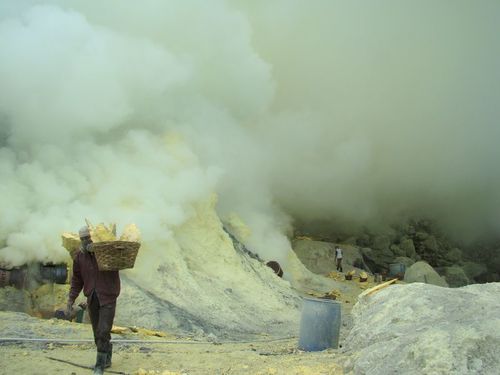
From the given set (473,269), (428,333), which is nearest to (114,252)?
(428,333)

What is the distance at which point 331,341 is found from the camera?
6.11 metres

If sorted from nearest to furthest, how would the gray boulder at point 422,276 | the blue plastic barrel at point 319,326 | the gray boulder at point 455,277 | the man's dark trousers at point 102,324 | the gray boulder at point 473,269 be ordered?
the man's dark trousers at point 102,324
the blue plastic barrel at point 319,326
the gray boulder at point 422,276
the gray boulder at point 455,277
the gray boulder at point 473,269

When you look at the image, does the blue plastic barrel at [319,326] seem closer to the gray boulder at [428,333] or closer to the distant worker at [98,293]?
the gray boulder at [428,333]

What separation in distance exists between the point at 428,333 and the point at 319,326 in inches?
111

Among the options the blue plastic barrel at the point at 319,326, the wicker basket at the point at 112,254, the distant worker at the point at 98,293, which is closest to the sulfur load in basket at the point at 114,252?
the wicker basket at the point at 112,254

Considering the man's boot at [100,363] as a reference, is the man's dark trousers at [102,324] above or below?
above

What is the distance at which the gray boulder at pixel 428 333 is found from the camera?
10.1ft

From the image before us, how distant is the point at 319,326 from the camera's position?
20.1 ft

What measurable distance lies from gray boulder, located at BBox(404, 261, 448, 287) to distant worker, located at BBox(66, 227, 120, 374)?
16.8m

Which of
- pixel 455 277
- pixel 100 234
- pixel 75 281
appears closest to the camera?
pixel 100 234

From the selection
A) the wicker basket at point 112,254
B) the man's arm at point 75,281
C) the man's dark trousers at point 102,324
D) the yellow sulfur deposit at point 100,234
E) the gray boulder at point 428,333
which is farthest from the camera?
the man's arm at point 75,281

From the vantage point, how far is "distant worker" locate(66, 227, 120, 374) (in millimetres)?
4344

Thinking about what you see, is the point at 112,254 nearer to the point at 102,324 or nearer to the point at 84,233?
the point at 84,233

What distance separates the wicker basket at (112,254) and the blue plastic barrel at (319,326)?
9.23 ft
